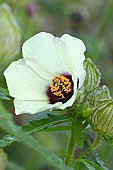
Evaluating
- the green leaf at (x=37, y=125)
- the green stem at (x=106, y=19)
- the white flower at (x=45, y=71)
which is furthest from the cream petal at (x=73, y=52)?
the green stem at (x=106, y=19)

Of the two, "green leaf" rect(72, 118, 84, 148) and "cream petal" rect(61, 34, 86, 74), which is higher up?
"cream petal" rect(61, 34, 86, 74)

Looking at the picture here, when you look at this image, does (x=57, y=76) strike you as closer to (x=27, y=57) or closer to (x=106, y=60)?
(x=27, y=57)

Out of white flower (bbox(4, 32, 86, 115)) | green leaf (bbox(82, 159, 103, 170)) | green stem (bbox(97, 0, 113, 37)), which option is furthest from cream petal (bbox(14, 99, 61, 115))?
green stem (bbox(97, 0, 113, 37))

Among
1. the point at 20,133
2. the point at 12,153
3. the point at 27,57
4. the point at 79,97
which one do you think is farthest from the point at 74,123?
the point at 12,153

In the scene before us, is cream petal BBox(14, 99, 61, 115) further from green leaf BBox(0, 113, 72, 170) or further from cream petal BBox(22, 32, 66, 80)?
green leaf BBox(0, 113, 72, 170)

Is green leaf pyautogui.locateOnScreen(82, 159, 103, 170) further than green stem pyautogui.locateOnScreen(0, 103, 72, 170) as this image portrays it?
Yes

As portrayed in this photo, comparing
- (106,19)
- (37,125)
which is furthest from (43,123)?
(106,19)
